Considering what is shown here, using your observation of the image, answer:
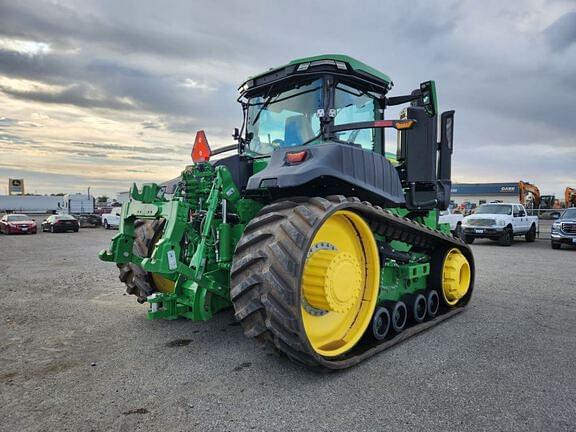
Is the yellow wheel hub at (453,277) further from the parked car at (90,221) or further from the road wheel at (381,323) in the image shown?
the parked car at (90,221)

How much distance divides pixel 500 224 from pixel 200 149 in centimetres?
1622

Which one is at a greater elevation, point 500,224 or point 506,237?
point 500,224

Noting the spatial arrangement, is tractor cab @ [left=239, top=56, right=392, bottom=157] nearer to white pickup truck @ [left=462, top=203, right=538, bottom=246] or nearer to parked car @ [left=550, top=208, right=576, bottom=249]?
parked car @ [left=550, top=208, right=576, bottom=249]

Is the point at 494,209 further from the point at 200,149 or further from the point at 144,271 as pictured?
the point at 144,271

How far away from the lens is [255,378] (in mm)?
3729

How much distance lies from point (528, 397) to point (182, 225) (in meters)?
3.45

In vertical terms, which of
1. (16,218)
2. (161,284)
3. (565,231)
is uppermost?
(565,231)

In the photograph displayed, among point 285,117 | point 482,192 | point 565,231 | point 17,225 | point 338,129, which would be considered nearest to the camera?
point 338,129

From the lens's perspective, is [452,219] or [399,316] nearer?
[399,316]

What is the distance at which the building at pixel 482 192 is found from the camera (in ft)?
209

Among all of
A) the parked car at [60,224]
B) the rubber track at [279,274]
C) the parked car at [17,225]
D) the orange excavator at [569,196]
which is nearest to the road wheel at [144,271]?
the rubber track at [279,274]

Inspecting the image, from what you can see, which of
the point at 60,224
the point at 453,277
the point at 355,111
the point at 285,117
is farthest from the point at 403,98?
the point at 60,224

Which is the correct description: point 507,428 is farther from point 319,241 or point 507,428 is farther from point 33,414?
point 33,414

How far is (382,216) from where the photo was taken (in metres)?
4.37
